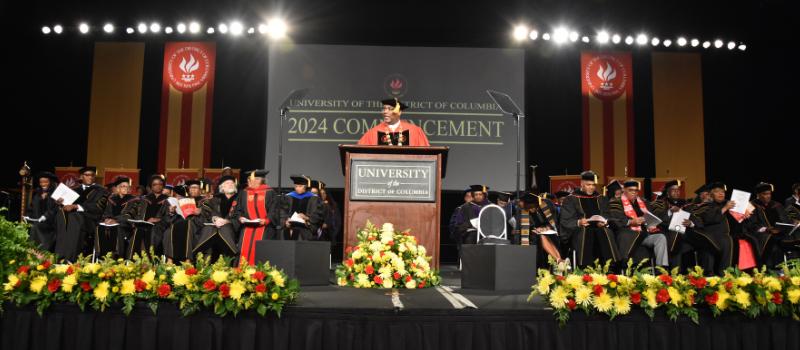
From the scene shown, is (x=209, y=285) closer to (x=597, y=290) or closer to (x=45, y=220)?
(x=597, y=290)

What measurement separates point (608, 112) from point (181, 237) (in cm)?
834

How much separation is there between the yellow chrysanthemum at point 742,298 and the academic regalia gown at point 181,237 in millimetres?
6012

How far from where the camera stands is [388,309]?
329cm

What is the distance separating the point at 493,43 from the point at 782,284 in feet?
28.9

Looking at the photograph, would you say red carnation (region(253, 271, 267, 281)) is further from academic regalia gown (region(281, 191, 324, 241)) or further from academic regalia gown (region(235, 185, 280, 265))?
academic regalia gown (region(281, 191, 324, 241))

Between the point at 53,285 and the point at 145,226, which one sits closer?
the point at 53,285

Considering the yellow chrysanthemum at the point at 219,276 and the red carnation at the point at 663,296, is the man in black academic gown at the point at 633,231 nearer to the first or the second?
the red carnation at the point at 663,296

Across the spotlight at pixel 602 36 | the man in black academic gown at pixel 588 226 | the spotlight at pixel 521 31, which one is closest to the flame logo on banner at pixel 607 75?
the spotlight at pixel 602 36

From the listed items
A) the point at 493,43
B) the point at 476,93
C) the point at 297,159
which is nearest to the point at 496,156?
the point at 476,93

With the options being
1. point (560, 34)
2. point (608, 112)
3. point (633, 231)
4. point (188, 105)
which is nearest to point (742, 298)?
point (633, 231)

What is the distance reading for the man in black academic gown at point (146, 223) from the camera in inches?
315

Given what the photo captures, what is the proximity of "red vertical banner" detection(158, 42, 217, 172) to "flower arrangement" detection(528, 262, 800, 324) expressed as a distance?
9765mm

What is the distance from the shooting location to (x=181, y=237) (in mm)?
7668

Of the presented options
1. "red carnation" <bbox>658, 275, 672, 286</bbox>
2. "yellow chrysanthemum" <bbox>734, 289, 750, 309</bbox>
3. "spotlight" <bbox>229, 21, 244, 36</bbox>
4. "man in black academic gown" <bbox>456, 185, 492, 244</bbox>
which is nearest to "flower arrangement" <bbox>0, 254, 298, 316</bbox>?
"red carnation" <bbox>658, 275, 672, 286</bbox>
